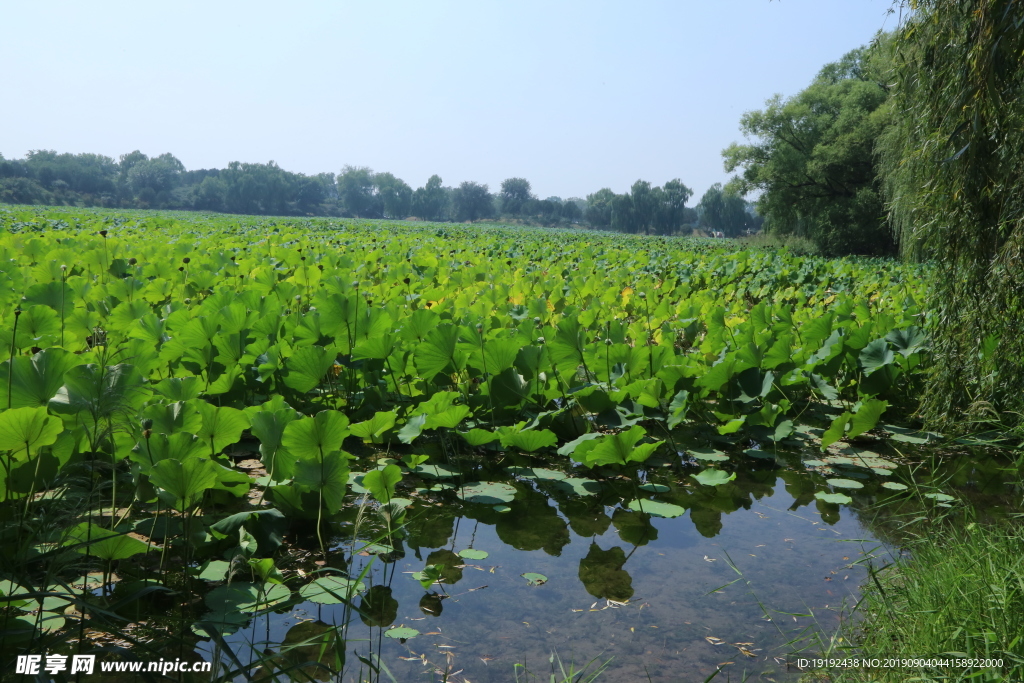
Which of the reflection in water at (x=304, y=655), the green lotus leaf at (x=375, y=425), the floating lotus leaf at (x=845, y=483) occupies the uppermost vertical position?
the green lotus leaf at (x=375, y=425)

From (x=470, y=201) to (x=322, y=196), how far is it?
20.2 m

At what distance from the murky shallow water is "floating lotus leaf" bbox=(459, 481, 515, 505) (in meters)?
0.05

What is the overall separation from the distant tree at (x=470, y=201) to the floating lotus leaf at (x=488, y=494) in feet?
315

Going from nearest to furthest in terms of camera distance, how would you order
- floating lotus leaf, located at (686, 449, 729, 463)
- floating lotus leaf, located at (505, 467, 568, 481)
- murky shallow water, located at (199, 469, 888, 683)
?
1. murky shallow water, located at (199, 469, 888, 683)
2. floating lotus leaf, located at (505, 467, 568, 481)
3. floating lotus leaf, located at (686, 449, 729, 463)

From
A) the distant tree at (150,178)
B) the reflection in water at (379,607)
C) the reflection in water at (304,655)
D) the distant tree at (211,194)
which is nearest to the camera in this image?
the reflection in water at (304,655)

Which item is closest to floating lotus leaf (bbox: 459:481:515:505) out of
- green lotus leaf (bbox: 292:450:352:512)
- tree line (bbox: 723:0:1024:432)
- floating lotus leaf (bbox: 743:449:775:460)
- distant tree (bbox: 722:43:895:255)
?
green lotus leaf (bbox: 292:450:352:512)

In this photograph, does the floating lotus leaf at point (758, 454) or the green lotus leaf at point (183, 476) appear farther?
the floating lotus leaf at point (758, 454)

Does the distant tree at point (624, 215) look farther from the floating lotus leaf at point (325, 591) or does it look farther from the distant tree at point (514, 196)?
the floating lotus leaf at point (325, 591)

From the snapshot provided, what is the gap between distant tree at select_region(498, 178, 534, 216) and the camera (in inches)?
3893

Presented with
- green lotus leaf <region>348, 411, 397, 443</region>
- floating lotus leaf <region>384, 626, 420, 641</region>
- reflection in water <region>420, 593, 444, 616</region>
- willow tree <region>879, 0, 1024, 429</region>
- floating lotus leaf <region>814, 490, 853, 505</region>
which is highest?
willow tree <region>879, 0, 1024, 429</region>

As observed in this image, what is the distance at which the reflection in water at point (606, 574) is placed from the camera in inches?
74.6

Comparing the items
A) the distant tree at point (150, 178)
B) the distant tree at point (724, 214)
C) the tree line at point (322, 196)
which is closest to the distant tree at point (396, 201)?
the tree line at point (322, 196)

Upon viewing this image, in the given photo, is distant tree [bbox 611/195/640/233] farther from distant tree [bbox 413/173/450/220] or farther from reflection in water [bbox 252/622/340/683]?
reflection in water [bbox 252/622/340/683]

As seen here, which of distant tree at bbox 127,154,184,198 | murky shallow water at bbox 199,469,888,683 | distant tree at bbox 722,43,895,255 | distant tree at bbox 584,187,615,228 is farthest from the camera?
distant tree at bbox 584,187,615,228
